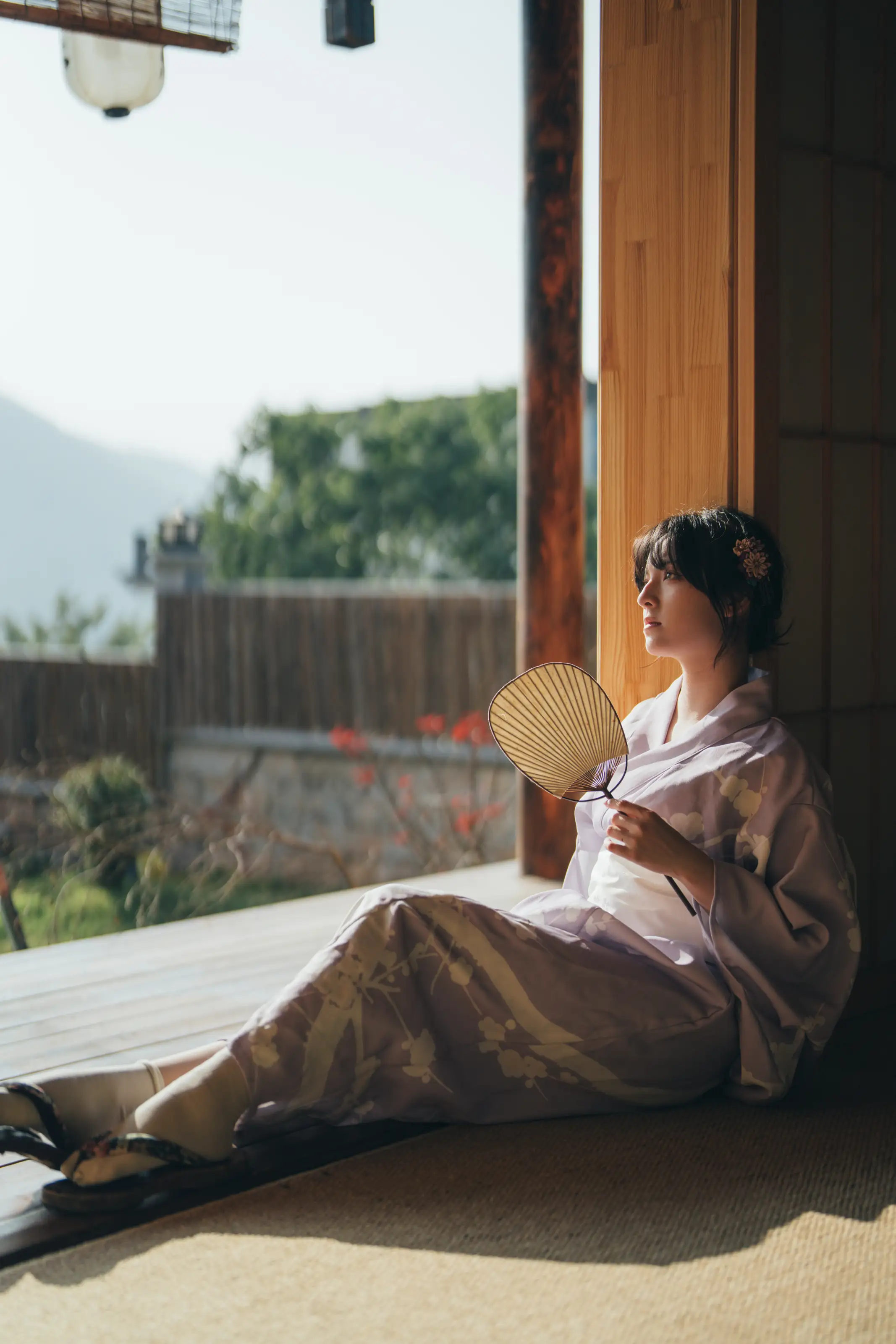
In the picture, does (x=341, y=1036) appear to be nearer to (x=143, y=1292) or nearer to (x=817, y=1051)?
(x=143, y=1292)

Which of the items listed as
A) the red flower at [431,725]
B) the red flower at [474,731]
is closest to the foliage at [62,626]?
the red flower at [431,725]

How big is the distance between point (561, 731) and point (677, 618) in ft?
0.85

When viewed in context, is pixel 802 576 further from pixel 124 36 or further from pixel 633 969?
pixel 124 36

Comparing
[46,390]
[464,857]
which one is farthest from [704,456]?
[46,390]

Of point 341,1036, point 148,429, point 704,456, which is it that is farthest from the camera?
point 148,429

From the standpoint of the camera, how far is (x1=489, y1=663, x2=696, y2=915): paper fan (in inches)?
78.1

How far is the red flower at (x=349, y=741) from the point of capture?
6.91 m

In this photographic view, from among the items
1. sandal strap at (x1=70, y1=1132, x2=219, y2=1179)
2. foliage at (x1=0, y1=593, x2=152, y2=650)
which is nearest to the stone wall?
foliage at (x1=0, y1=593, x2=152, y2=650)

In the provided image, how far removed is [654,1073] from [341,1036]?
504mm

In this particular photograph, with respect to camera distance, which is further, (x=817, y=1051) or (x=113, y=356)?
(x=113, y=356)

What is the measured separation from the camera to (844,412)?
2.52m

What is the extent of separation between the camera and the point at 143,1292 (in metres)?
1.43

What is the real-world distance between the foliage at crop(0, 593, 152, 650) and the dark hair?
8481 mm

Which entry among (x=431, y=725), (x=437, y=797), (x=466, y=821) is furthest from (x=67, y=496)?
(x=466, y=821)
